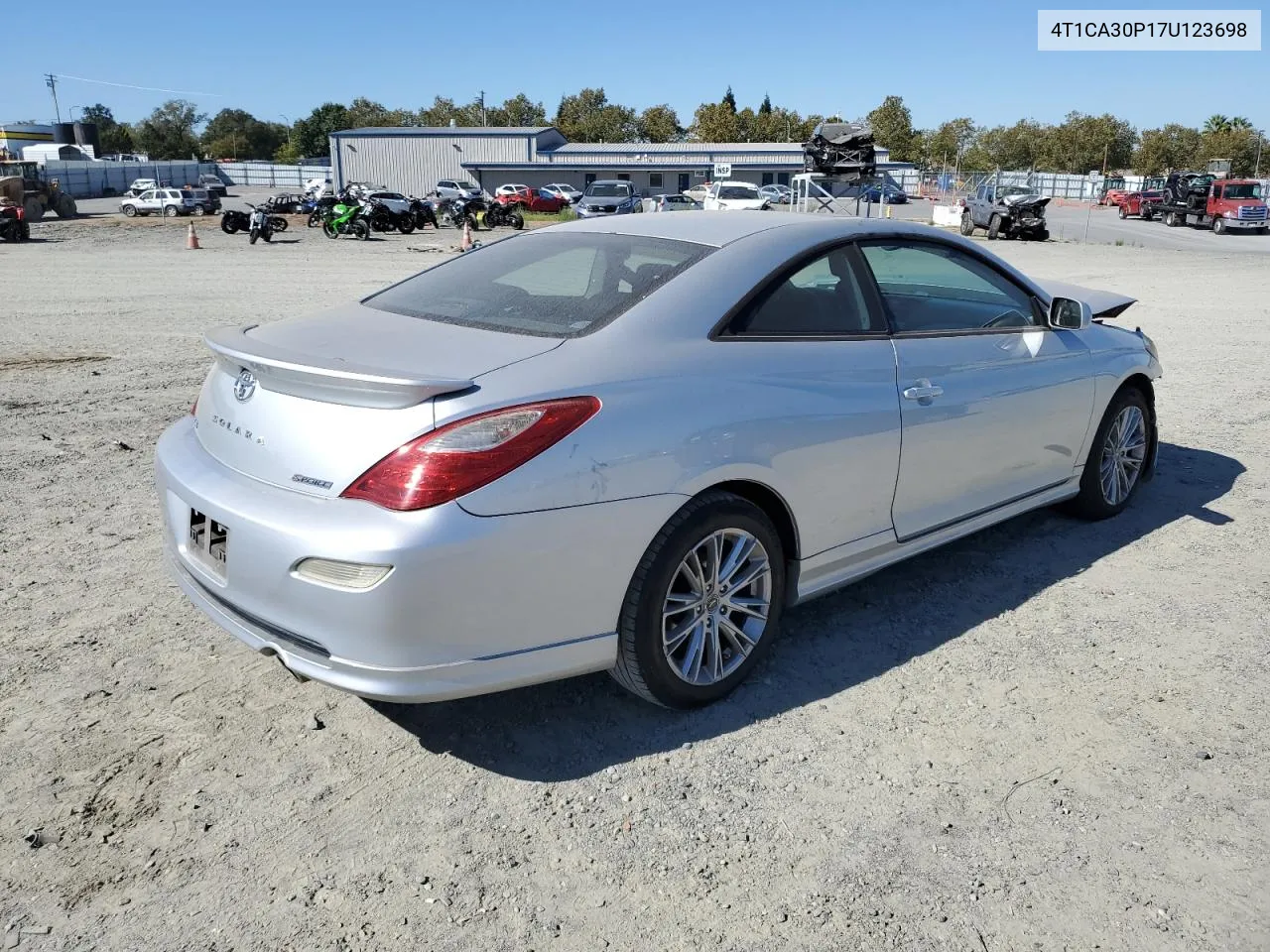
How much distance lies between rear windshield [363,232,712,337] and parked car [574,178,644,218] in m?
33.2

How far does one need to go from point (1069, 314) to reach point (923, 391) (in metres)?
1.18

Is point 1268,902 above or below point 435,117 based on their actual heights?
below

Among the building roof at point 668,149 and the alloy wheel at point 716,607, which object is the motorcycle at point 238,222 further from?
the building roof at point 668,149

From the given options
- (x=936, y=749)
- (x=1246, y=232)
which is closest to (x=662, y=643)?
(x=936, y=749)

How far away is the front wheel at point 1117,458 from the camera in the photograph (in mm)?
4926

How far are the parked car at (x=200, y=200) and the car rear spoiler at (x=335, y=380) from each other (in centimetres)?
4701

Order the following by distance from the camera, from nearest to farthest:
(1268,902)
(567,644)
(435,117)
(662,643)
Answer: (1268,902)
(567,644)
(662,643)
(435,117)

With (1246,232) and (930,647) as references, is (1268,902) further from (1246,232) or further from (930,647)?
(1246,232)

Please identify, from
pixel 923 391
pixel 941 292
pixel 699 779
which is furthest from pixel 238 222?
pixel 699 779

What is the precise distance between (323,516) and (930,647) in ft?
7.63

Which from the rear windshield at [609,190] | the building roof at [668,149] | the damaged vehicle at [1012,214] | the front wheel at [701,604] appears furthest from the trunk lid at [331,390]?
the building roof at [668,149]

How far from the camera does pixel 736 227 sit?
12.1 ft

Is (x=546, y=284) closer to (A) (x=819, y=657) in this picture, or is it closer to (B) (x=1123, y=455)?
(A) (x=819, y=657)

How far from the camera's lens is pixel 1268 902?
2.44 metres
